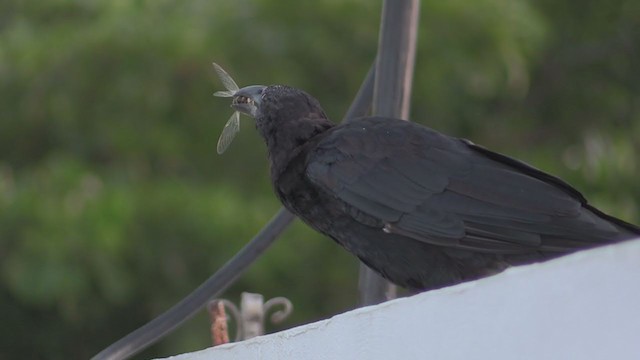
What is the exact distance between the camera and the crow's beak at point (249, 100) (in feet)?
9.48

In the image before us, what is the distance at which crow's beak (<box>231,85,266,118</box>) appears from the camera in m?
2.89

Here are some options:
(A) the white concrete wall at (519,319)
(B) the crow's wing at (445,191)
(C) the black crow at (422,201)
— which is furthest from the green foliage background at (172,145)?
(A) the white concrete wall at (519,319)

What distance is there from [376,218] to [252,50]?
3.46 metres

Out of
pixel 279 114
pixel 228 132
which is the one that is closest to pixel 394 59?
pixel 279 114

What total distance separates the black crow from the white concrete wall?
0.59m

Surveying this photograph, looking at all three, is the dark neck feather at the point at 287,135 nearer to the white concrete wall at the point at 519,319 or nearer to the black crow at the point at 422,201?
the black crow at the point at 422,201

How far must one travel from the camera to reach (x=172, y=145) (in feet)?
19.9

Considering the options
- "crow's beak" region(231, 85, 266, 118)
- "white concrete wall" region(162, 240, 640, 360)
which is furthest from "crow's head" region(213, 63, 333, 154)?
"white concrete wall" region(162, 240, 640, 360)

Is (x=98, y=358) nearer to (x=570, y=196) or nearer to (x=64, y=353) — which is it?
(x=570, y=196)

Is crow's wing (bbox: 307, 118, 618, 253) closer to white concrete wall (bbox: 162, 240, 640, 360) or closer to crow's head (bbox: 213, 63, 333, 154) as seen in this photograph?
crow's head (bbox: 213, 63, 333, 154)

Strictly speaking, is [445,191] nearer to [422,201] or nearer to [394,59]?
[422,201]

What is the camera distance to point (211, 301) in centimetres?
285

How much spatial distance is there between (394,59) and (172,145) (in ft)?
11.1

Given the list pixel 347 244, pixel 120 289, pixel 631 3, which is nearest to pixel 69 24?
pixel 120 289
